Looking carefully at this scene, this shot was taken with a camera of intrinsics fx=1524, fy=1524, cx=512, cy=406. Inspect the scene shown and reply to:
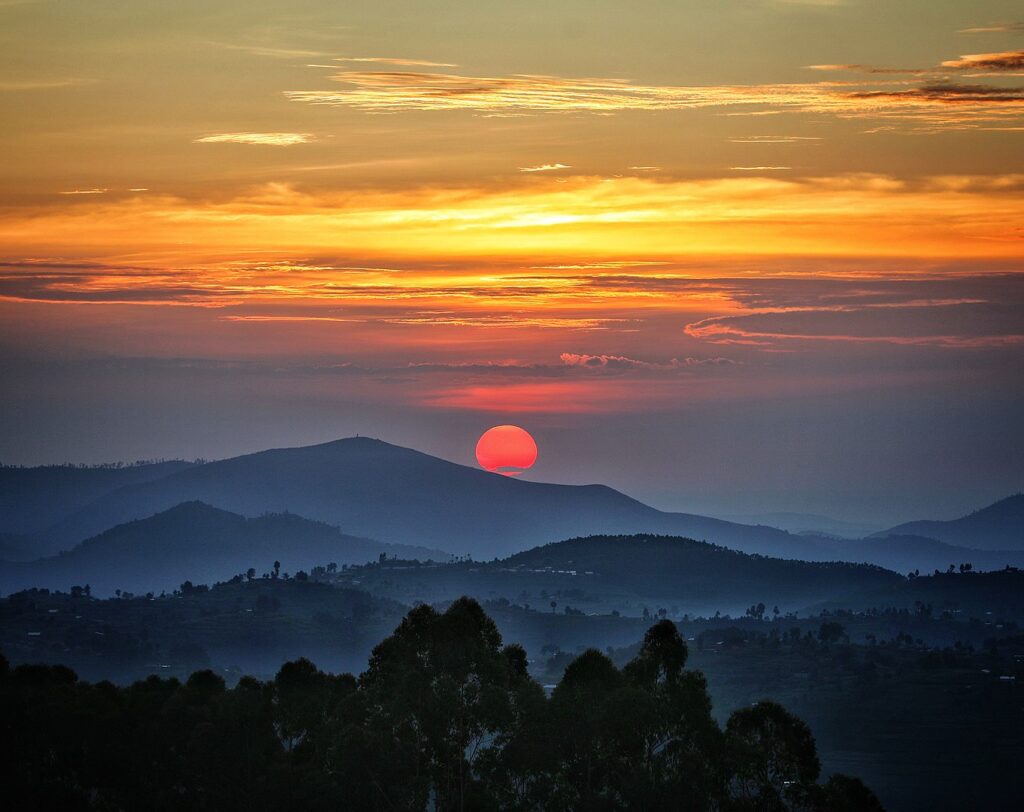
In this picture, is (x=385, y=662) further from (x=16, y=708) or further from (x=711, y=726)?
(x=16, y=708)

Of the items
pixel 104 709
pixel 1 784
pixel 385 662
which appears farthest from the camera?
pixel 104 709

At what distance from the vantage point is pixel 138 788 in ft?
334

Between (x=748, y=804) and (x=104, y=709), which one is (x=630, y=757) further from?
(x=104, y=709)

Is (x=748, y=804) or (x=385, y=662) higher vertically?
(x=385, y=662)

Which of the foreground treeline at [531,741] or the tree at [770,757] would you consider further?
the foreground treeline at [531,741]

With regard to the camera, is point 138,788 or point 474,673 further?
point 138,788

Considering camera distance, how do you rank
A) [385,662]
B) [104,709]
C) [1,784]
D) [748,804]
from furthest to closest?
[104,709] < [1,784] < [385,662] < [748,804]

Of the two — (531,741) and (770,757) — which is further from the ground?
(531,741)

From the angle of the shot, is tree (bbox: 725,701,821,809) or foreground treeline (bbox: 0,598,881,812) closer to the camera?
tree (bbox: 725,701,821,809)

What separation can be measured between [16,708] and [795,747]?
178 feet

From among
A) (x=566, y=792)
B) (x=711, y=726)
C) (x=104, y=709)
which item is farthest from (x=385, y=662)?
(x=104, y=709)

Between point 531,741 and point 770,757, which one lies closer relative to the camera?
point 770,757

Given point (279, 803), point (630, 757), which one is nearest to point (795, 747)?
point (630, 757)

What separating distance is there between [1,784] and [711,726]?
154ft
